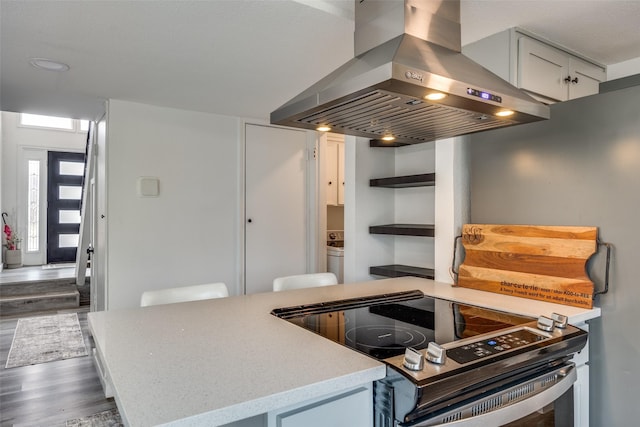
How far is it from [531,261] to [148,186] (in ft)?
9.78

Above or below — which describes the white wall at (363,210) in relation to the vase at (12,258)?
above

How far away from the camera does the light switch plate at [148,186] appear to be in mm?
3375

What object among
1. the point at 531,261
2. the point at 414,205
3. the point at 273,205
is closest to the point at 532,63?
the point at 531,261

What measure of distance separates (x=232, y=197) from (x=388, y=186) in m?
1.77

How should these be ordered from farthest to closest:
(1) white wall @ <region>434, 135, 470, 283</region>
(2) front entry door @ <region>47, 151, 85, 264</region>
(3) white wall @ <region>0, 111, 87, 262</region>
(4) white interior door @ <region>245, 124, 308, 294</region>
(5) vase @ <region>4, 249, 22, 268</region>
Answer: (2) front entry door @ <region>47, 151, 85, 264</region>, (3) white wall @ <region>0, 111, 87, 262</region>, (5) vase @ <region>4, 249, 22, 268</region>, (4) white interior door @ <region>245, 124, 308, 294</region>, (1) white wall @ <region>434, 135, 470, 283</region>

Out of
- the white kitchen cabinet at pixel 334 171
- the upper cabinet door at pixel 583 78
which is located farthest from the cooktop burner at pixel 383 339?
the white kitchen cabinet at pixel 334 171

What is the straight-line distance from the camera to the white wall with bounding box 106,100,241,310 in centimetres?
329

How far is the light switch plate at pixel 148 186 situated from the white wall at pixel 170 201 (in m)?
0.04

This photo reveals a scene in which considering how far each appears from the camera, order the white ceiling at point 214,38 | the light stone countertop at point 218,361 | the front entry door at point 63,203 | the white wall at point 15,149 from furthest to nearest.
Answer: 1. the front entry door at point 63,203
2. the white wall at point 15,149
3. the white ceiling at point 214,38
4. the light stone countertop at point 218,361

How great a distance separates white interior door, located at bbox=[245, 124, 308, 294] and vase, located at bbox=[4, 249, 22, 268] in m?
5.23

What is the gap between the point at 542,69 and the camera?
197 centimetres

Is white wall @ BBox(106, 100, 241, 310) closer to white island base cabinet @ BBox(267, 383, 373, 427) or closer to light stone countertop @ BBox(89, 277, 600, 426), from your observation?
light stone countertop @ BBox(89, 277, 600, 426)

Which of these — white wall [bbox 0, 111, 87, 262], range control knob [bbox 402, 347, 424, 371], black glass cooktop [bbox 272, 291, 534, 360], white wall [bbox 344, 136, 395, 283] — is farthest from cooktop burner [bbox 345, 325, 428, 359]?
white wall [bbox 0, 111, 87, 262]

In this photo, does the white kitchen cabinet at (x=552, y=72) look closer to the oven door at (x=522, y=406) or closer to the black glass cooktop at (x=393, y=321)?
the black glass cooktop at (x=393, y=321)
